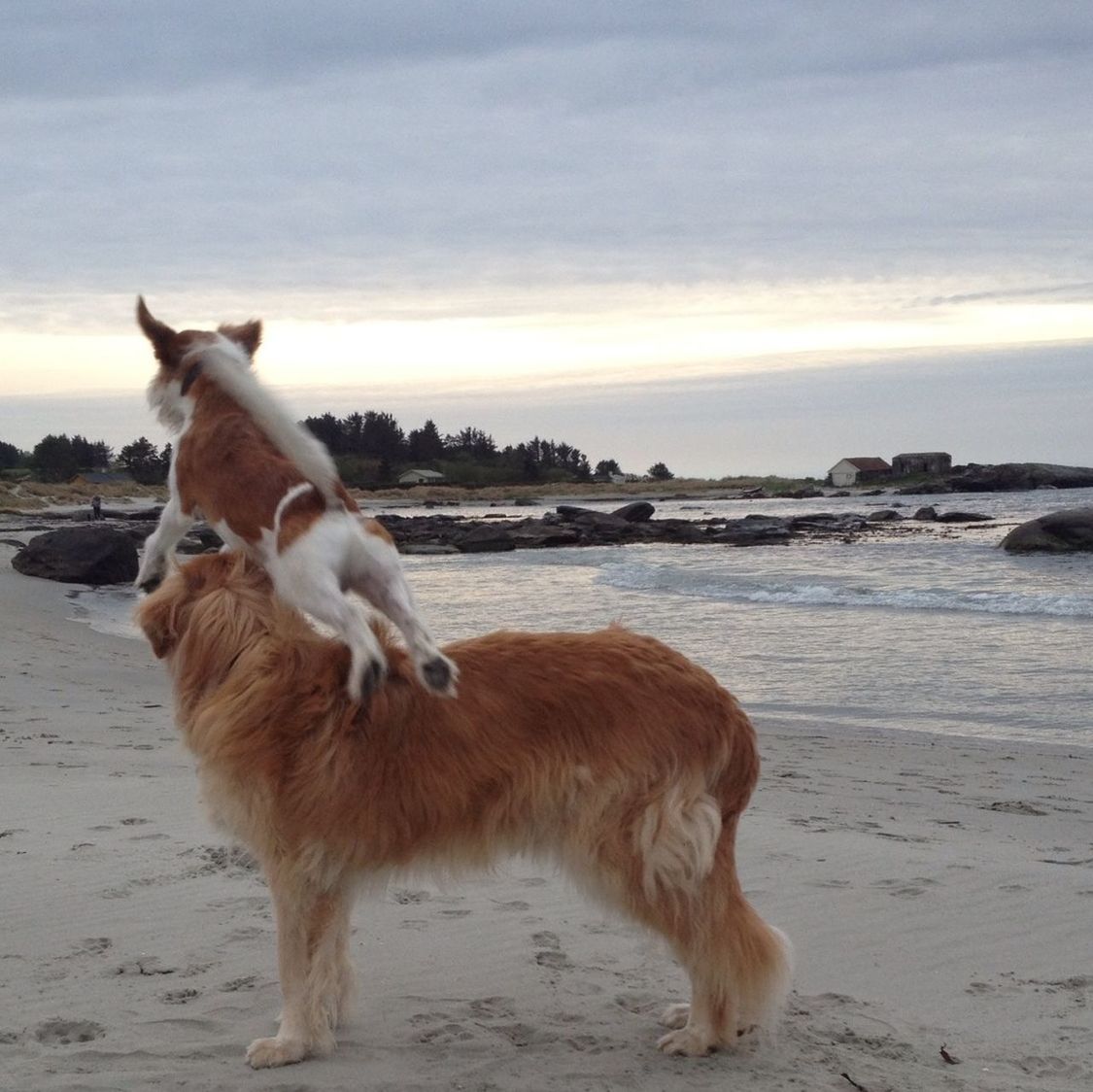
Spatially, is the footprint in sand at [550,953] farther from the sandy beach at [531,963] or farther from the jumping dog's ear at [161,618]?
the jumping dog's ear at [161,618]

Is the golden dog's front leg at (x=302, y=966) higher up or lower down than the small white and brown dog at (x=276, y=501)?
lower down

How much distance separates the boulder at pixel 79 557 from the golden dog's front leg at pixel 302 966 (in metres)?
22.3

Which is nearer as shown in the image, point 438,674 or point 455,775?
point 438,674

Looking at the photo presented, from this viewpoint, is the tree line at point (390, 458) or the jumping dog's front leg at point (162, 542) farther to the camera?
the tree line at point (390, 458)

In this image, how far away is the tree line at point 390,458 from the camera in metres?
86.9

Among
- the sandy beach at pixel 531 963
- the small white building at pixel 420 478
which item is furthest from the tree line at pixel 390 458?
the sandy beach at pixel 531 963

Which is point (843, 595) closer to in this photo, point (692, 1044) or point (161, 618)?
point (692, 1044)

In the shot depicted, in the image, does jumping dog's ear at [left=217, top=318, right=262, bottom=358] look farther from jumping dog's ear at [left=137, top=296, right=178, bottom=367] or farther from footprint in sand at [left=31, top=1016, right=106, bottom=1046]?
footprint in sand at [left=31, top=1016, right=106, bottom=1046]

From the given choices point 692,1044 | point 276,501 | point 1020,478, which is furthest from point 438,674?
point 1020,478

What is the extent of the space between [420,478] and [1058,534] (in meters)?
69.4

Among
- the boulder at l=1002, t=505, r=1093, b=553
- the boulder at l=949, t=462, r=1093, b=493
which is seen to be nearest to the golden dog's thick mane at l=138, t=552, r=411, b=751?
the boulder at l=1002, t=505, r=1093, b=553

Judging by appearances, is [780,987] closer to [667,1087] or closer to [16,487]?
[667,1087]

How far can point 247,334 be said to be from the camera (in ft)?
13.1

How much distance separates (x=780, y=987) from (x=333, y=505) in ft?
6.90
